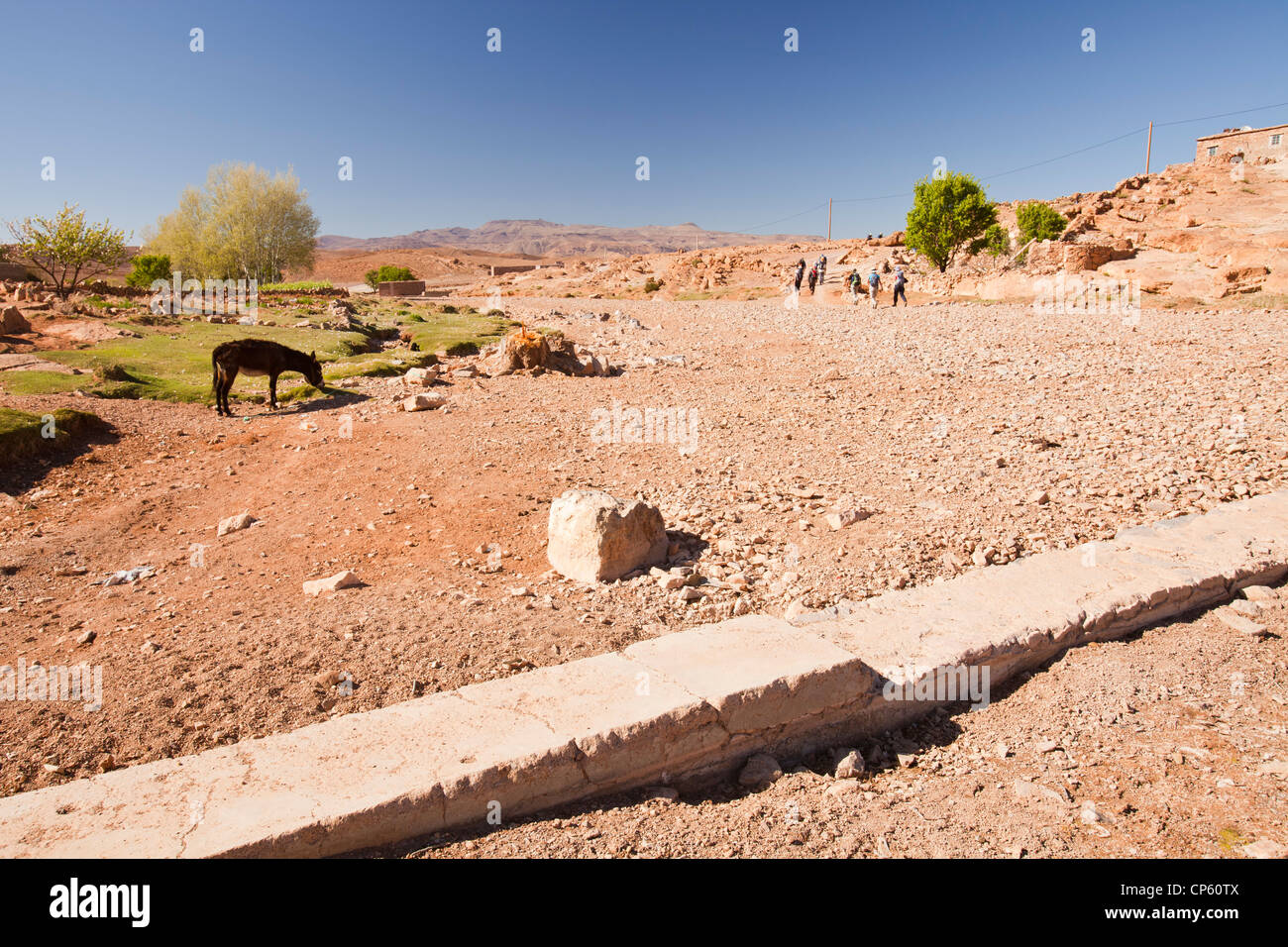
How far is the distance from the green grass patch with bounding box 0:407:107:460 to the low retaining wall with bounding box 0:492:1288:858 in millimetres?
6672

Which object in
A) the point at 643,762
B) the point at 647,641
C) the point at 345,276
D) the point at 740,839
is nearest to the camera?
the point at 740,839

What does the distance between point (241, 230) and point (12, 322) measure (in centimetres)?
3114

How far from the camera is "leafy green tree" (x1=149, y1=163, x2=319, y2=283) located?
132ft

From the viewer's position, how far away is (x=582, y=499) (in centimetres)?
504

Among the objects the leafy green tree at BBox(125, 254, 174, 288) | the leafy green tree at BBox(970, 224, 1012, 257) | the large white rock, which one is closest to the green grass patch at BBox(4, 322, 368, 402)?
the large white rock

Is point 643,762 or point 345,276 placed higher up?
point 345,276

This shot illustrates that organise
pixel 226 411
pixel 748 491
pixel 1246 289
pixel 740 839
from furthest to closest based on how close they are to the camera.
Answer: pixel 1246 289 → pixel 226 411 → pixel 748 491 → pixel 740 839

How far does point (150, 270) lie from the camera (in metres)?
39.2

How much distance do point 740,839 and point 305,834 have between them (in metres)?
1.53

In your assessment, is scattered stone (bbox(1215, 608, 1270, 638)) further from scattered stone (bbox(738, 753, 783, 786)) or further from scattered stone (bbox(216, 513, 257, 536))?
scattered stone (bbox(216, 513, 257, 536))

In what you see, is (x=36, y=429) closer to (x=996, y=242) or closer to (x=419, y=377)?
(x=419, y=377)

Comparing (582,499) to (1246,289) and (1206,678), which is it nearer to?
(1206,678)
